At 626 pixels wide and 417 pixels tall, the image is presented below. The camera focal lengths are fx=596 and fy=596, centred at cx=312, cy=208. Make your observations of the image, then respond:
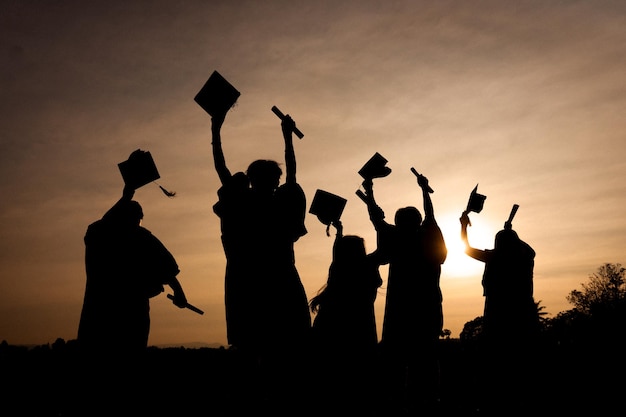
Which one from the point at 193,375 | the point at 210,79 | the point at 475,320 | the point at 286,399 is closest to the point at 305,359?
the point at 286,399

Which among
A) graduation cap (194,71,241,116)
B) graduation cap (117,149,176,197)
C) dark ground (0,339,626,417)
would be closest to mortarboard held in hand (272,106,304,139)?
graduation cap (194,71,241,116)

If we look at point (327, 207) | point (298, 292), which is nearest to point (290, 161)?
point (298, 292)

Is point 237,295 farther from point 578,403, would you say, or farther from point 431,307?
point 578,403

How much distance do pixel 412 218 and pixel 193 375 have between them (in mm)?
5150

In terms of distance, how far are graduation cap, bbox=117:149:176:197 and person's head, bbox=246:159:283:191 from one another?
Answer: 4.42 feet

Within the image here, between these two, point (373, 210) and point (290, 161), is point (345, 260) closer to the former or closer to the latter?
point (373, 210)

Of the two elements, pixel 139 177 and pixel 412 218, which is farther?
pixel 412 218

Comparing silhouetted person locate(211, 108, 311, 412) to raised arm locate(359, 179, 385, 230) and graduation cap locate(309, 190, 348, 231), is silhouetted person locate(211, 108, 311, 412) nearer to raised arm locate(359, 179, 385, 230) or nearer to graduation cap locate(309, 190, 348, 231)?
raised arm locate(359, 179, 385, 230)

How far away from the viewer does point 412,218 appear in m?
6.49

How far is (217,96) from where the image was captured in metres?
5.21

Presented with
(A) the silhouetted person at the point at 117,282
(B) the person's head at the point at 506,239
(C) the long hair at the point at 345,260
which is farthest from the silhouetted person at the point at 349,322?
(B) the person's head at the point at 506,239

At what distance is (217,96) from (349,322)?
2.62 meters

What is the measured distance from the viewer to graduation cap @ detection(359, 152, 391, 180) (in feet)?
Answer: 27.1

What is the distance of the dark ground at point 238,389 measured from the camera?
197 inches
